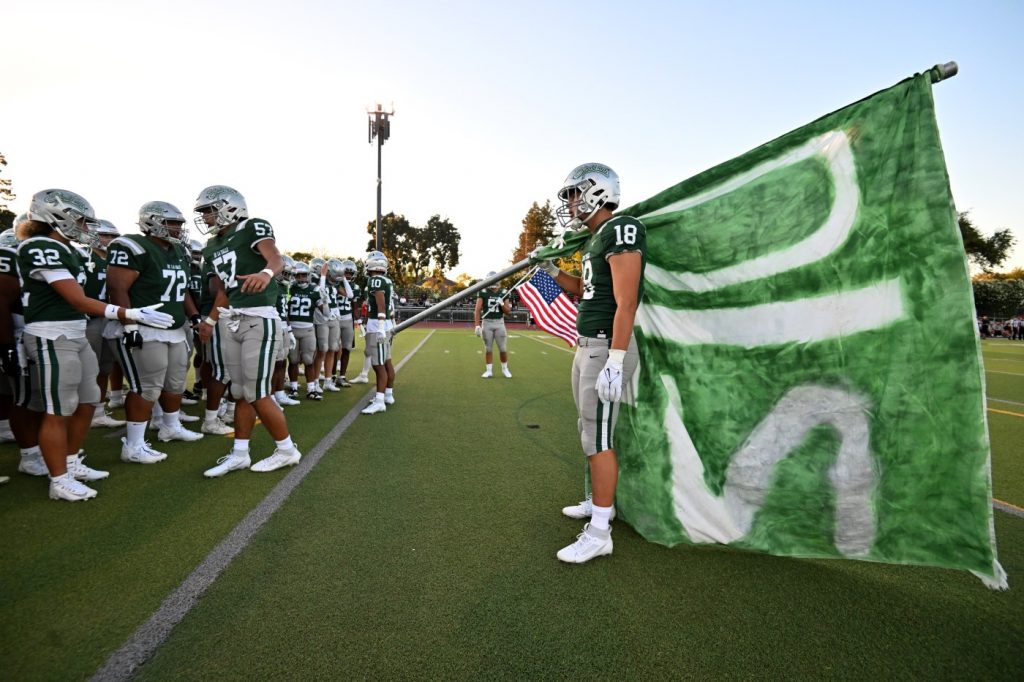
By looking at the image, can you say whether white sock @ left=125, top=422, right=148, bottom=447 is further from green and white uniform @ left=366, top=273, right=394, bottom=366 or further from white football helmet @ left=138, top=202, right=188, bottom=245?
green and white uniform @ left=366, top=273, right=394, bottom=366

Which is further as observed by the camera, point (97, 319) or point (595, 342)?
point (97, 319)

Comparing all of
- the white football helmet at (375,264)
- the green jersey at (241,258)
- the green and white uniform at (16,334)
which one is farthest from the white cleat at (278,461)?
the white football helmet at (375,264)

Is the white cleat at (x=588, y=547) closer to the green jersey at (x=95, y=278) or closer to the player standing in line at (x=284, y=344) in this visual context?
the player standing in line at (x=284, y=344)

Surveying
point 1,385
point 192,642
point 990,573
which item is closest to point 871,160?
point 990,573

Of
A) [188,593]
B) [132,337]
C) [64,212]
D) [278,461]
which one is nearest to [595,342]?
[188,593]

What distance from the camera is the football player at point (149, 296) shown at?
4.16 m

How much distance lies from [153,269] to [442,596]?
3916 millimetres

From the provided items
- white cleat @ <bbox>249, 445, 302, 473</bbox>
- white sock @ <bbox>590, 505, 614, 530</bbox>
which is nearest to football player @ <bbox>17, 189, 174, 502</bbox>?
white cleat @ <bbox>249, 445, 302, 473</bbox>

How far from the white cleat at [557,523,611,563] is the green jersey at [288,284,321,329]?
19.9 feet

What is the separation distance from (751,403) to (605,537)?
3.92 feet

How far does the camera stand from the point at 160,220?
440 centimetres

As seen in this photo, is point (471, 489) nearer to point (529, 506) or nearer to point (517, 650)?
point (529, 506)

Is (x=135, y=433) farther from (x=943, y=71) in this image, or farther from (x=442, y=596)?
(x=943, y=71)

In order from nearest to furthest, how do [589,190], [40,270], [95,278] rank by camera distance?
[589,190]
[40,270]
[95,278]
